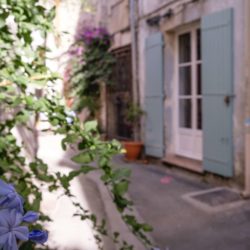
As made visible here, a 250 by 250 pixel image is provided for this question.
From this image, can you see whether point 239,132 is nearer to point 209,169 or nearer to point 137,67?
point 209,169

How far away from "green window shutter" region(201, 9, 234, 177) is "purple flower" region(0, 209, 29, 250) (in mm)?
4526

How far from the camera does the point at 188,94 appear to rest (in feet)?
21.0

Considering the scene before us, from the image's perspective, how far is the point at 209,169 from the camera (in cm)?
529

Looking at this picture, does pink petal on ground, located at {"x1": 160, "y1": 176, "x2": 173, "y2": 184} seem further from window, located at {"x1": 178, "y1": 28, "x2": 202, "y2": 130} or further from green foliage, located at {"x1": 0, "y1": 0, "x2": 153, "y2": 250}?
green foliage, located at {"x1": 0, "y1": 0, "x2": 153, "y2": 250}

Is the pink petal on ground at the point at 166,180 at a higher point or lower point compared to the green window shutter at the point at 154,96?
lower

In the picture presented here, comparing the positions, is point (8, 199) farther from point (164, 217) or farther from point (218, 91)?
point (218, 91)

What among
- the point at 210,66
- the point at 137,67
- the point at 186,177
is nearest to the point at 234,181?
the point at 186,177

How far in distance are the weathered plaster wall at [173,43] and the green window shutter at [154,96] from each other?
0.10 m

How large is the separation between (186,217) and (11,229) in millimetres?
3559

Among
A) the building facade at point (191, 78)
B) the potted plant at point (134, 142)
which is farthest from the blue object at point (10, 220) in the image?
the potted plant at point (134, 142)

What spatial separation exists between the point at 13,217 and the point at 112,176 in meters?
0.85

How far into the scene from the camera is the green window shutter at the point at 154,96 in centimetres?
680

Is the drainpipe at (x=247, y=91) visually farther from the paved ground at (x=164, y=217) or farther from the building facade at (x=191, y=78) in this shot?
the paved ground at (x=164, y=217)

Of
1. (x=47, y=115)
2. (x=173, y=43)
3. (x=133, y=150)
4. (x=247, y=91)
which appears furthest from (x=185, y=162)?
(x=47, y=115)
